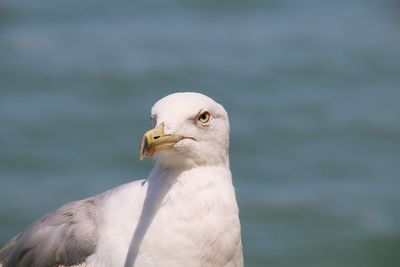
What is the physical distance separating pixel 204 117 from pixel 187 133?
0.41 ft

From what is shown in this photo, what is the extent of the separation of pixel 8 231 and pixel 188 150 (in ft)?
18.5

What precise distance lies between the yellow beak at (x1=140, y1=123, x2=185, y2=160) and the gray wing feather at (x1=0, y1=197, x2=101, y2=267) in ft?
1.70

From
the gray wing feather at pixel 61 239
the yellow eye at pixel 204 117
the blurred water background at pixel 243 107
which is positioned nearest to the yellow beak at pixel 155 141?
the yellow eye at pixel 204 117

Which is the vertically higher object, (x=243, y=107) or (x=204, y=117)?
(x=243, y=107)

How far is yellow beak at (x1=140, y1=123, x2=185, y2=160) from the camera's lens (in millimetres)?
4098

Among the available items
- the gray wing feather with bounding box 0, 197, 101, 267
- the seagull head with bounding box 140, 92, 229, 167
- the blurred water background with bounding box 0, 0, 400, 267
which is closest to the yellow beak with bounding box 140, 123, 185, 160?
the seagull head with bounding box 140, 92, 229, 167

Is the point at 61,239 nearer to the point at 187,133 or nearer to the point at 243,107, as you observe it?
the point at 187,133

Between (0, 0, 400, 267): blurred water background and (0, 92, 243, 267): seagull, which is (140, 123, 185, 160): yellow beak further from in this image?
(0, 0, 400, 267): blurred water background

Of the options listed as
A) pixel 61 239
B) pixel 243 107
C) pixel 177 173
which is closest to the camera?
pixel 177 173

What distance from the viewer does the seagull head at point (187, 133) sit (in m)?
4.18

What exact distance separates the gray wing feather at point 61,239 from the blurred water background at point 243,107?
467 cm

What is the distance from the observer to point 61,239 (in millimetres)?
4645

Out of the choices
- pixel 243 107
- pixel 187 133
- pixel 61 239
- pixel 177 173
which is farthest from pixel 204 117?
pixel 243 107

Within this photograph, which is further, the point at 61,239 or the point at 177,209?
the point at 61,239
